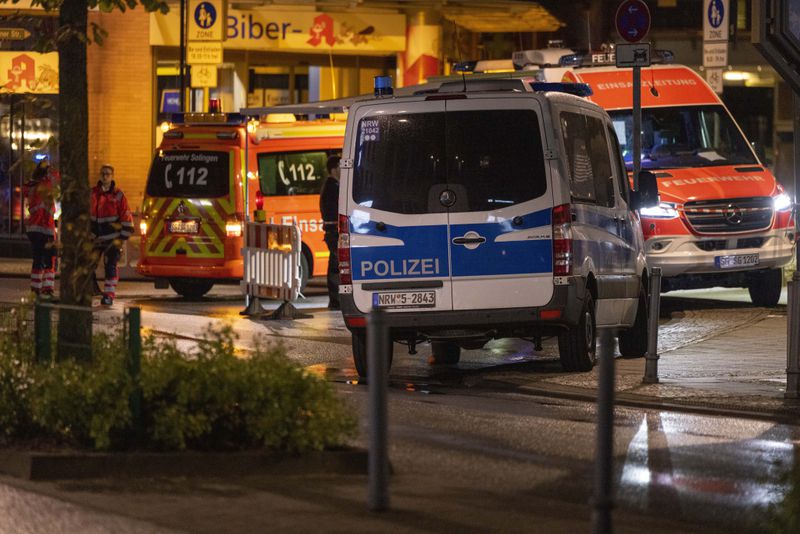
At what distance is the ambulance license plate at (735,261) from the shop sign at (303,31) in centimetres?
1402

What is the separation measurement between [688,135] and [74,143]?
11.1 m

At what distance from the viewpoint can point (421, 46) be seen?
31.5 meters

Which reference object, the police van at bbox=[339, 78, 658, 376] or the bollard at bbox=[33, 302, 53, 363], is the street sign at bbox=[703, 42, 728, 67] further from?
the bollard at bbox=[33, 302, 53, 363]

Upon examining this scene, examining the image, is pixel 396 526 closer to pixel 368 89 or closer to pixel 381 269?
pixel 381 269

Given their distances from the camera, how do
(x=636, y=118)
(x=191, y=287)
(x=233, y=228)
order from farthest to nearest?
(x=191, y=287) < (x=233, y=228) < (x=636, y=118)

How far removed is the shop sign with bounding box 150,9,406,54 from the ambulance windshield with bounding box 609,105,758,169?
12.6 m

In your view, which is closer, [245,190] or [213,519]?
[213,519]

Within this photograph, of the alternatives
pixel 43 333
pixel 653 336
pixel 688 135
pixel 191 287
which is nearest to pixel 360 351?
pixel 653 336

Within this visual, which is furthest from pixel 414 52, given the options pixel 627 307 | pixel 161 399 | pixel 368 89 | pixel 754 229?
pixel 161 399

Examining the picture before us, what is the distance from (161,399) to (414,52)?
77.1ft

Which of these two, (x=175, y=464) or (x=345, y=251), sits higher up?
(x=345, y=251)

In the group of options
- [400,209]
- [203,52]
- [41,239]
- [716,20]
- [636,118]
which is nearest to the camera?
[400,209]

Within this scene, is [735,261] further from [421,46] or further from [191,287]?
[421,46]

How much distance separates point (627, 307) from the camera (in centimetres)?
1452
